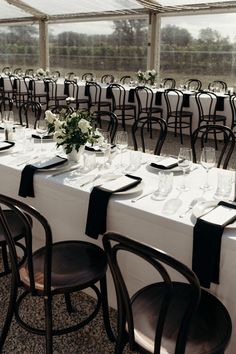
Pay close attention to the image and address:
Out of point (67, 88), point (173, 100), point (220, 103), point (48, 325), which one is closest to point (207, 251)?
point (48, 325)

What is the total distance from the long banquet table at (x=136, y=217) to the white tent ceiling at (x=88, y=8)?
7167 millimetres

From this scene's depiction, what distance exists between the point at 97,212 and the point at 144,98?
591cm

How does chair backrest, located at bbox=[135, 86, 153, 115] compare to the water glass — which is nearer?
the water glass

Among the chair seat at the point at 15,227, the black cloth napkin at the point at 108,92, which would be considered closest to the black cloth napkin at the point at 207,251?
the chair seat at the point at 15,227

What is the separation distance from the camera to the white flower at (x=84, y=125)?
267 cm

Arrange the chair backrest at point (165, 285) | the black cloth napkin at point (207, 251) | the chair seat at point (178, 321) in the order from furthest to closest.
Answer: the black cloth napkin at point (207, 251) < the chair seat at point (178, 321) < the chair backrest at point (165, 285)

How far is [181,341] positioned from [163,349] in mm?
114

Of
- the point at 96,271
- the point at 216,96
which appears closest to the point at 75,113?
the point at 96,271

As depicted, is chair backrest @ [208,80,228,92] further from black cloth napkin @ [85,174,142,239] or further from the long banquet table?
black cloth napkin @ [85,174,142,239]

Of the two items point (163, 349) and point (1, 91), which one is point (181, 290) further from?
point (1, 91)

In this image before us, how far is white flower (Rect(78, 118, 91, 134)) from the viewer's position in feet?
8.78

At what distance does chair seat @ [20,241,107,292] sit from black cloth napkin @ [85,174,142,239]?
0.10 m

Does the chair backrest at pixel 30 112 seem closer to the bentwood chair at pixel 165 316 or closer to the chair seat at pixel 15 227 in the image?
the chair seat at pixel 15 227

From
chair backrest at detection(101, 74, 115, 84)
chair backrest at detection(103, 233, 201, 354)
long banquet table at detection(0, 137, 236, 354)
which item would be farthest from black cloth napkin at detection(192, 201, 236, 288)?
chair backrest at detection(101, 74, 115, 84)
